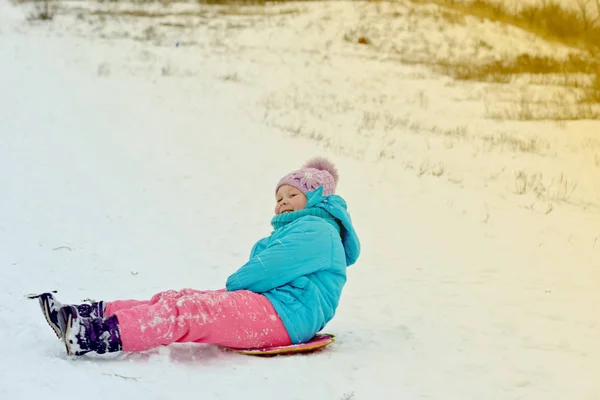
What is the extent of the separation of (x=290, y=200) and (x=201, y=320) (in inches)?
37.6

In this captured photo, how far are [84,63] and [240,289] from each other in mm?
11295

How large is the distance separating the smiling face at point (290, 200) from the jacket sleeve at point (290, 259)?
0.34 meters

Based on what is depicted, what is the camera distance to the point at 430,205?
24.5 ft

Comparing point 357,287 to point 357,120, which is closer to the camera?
point 357,287

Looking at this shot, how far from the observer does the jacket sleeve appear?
342 cm

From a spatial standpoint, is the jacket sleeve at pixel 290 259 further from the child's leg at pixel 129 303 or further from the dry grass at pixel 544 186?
the dry grass at pixel 544 186

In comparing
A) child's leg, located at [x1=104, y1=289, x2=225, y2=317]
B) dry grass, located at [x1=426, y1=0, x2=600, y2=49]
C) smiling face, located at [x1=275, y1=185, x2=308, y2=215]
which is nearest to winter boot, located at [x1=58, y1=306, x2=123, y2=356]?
child's leg, located at [x1=104, y1=289, x2=225, y2=317]

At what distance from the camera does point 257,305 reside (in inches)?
132

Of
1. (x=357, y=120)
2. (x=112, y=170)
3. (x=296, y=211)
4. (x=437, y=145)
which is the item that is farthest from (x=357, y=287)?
(x=357, y=120)

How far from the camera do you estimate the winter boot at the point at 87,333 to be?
2.96 metres

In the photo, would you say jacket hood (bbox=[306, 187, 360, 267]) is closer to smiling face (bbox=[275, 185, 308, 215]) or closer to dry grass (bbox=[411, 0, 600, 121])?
smiling face (bbox=[275, 185, 308, 215])

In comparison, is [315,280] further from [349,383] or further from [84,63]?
[84,63]

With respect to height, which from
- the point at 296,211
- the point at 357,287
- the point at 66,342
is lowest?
the point at 357,287

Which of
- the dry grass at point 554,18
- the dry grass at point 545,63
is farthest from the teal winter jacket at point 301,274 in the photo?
the dry grass at point 554,18
